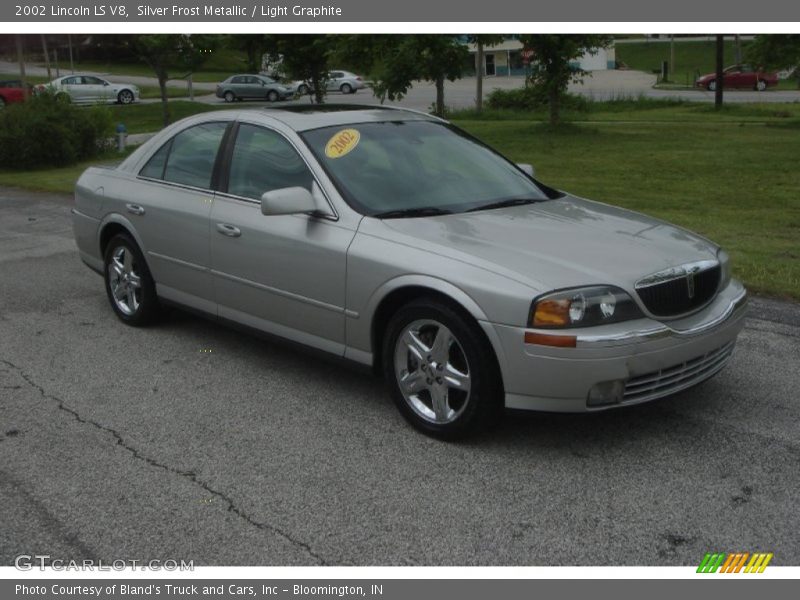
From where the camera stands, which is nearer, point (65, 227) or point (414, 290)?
point (414, 290)

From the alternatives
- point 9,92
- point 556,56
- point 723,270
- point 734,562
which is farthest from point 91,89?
point 734,562

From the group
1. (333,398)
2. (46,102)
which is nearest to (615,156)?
(46,102)

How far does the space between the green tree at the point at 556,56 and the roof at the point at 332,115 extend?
13.5 meters

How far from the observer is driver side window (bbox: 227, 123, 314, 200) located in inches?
221

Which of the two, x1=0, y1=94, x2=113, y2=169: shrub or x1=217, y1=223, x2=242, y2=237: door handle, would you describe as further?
x1=0, y1=94, x2=113, y2=169: shrub

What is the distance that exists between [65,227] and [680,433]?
8990 millimetres

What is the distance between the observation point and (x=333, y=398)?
5.48 meters

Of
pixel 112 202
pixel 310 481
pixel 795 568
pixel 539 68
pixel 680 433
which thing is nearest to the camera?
pixel 795 568

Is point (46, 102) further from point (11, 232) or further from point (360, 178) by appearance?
point (360, 178)

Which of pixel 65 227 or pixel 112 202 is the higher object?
pixel 112 202

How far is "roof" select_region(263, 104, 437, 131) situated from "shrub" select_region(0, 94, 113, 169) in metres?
14.6

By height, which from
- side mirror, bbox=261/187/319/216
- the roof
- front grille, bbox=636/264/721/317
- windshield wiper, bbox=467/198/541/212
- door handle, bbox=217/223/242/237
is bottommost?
front grille, bbox=636/264/721/317

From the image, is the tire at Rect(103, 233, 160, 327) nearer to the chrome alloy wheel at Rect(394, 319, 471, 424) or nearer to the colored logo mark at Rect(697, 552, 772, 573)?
the chrome alloy wheel at Rect(394, 319, 471, 424)

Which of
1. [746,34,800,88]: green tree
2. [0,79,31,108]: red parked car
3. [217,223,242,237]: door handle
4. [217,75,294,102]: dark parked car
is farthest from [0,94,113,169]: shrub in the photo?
[217,75,294,102]: dark parked car
